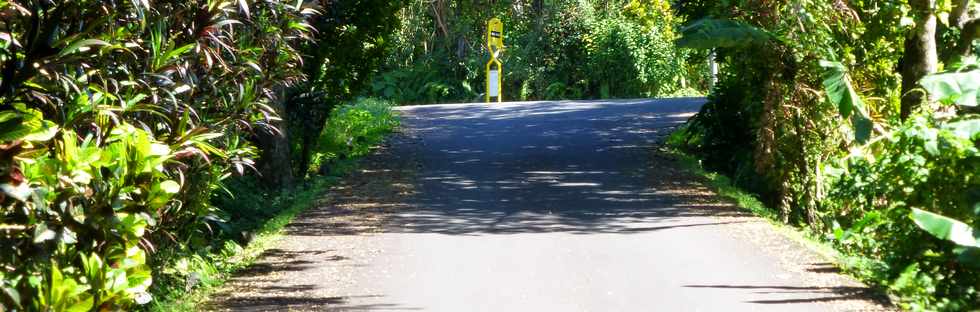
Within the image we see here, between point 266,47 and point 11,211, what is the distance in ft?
12.3

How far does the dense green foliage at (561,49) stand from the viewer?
109 ft

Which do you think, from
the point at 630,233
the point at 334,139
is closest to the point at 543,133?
the point at 334,139

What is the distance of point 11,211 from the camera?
568 cm

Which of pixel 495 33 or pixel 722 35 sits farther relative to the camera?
pixel 495 33

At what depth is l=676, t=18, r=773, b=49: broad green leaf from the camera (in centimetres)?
1223

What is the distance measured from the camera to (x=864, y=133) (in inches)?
447

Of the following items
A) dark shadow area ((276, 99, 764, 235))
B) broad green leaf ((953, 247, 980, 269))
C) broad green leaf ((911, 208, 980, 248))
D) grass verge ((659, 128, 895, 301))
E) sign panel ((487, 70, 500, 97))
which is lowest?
grass verge ((659, 128, 895, 301))

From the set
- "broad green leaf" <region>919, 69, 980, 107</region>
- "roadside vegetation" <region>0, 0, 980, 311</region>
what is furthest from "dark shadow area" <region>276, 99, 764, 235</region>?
"broad green leaf" <region>919, 69, 980, 107</region>

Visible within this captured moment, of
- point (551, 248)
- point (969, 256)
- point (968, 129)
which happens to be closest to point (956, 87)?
point (968, 129)

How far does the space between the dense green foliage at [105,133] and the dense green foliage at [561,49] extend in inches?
964

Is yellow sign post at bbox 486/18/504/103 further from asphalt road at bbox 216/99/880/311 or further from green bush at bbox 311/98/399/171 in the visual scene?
asphalt road at bbox 216/99/880/311

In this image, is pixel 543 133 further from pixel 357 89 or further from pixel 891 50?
pixel 891 50

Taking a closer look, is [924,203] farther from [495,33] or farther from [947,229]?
[495,33]

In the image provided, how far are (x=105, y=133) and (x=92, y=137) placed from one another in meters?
0.09
